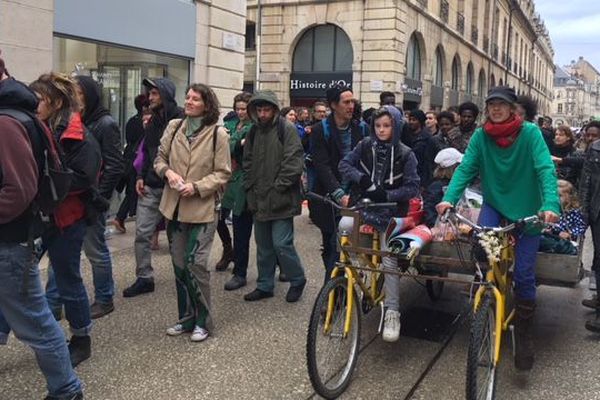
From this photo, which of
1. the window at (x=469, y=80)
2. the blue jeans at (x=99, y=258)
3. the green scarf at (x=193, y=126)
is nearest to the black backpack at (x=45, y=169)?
the green scarf at (x=193, y=126)

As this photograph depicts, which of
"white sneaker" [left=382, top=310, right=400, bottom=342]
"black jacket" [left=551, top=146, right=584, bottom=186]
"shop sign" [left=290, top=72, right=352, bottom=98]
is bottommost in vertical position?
"white sneaker" [left=382, top=310, right=400, bottom=342]

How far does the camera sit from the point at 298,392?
12.5ft

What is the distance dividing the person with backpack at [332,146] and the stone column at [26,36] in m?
4.44

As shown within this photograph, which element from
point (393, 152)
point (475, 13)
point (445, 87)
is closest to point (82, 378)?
point (393, 152)

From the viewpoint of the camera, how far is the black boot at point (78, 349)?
4.07 m

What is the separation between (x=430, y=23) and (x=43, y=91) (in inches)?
1006

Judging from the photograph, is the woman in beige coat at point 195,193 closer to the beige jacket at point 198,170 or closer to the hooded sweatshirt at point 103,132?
the beige jacket at point 198,170

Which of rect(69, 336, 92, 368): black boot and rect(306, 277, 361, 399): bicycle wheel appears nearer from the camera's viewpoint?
rect(306, 277, 361, 399): bicycle wheel

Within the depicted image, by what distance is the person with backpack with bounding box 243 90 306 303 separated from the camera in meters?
5.40

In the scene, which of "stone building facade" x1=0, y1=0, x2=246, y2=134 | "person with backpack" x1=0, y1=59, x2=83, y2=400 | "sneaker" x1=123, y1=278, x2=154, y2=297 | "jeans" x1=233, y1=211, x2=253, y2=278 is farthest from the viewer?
"stone building facade" x1=0, y1=0, x2=246, y2=134

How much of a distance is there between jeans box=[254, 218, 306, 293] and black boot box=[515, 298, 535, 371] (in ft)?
6.97

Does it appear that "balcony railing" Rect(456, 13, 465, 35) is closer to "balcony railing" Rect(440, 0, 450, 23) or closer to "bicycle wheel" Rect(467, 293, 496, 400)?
"balcony railing" Rect(440, 0, 450, 23)

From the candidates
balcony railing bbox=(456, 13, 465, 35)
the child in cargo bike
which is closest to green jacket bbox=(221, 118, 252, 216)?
A: the child in cargo bike

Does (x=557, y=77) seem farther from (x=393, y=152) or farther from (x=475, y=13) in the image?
(x=393, y=152)
